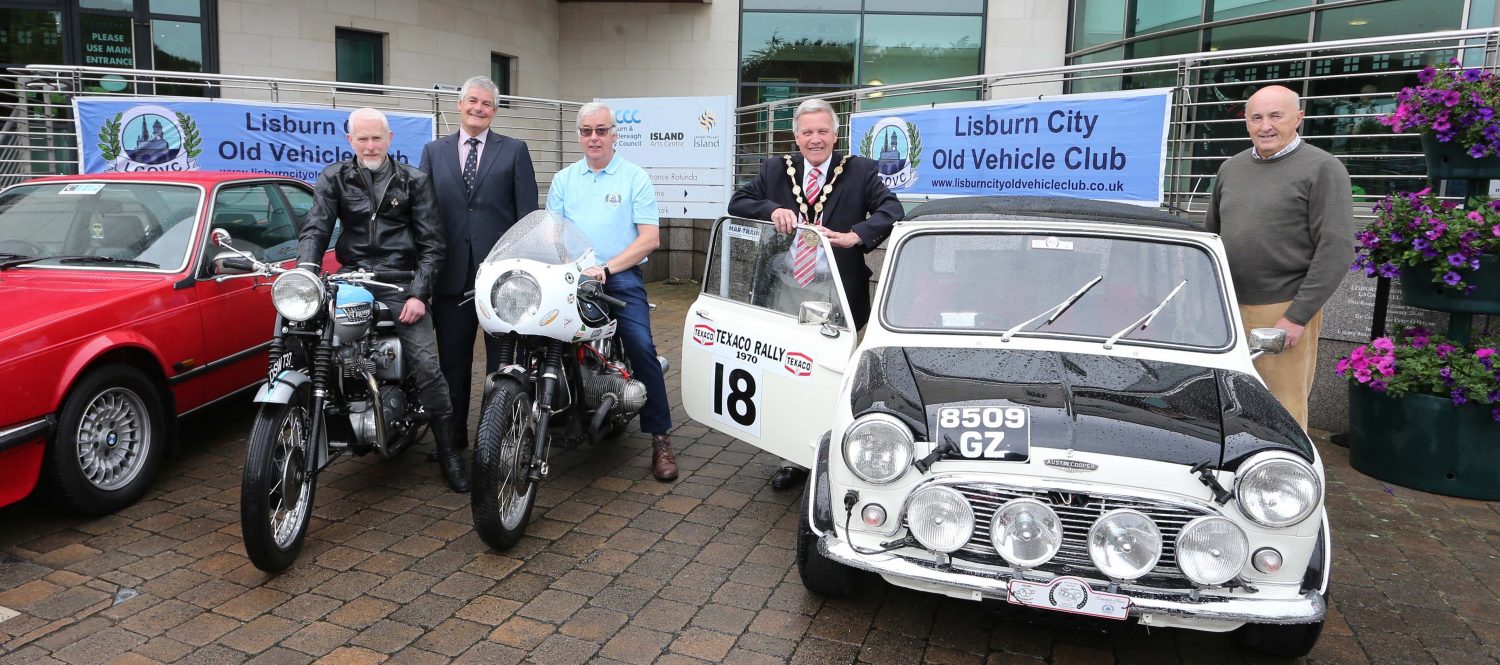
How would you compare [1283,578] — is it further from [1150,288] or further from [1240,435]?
[1150,288]

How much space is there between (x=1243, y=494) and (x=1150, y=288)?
1.14 m

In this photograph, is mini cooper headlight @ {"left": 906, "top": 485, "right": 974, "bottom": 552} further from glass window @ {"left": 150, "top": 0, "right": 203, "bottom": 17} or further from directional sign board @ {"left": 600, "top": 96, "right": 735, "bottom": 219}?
glass window @ {"left": 150, "top": 0, "right": 203, "bottom": 17}

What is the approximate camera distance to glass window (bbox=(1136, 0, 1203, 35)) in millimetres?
12461

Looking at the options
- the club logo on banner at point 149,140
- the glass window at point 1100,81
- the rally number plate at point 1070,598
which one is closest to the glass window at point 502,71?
the club logo on banner at point 149,140

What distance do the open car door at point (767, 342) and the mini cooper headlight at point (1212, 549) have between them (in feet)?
5.19


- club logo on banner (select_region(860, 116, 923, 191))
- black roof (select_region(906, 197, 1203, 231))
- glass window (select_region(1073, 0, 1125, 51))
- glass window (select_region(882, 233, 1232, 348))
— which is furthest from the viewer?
glass window (select_region(1073, 0, 1125, 51))

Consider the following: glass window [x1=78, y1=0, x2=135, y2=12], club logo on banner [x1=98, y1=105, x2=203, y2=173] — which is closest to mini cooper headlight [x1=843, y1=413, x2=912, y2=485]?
club logo on banner [x1=98, y1=105, x2=203, y2=173]

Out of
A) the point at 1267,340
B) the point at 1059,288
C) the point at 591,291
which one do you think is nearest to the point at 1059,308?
the point at 1059,288

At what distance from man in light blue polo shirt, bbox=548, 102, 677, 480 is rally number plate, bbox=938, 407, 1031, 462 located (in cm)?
236

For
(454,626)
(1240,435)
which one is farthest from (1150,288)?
(454,626)

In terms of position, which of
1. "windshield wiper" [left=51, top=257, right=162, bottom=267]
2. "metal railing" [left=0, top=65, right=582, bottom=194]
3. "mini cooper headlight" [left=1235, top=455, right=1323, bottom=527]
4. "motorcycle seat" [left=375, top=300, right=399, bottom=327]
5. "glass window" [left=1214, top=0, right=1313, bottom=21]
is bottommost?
"mini cooper headlight" [left=1235, top=455, right=1323, bottom=527]

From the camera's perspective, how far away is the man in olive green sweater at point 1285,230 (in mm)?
4426

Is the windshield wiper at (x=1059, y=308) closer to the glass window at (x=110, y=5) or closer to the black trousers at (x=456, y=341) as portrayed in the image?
the black trousers at (x=456, y=341)

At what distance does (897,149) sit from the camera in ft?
30.6
